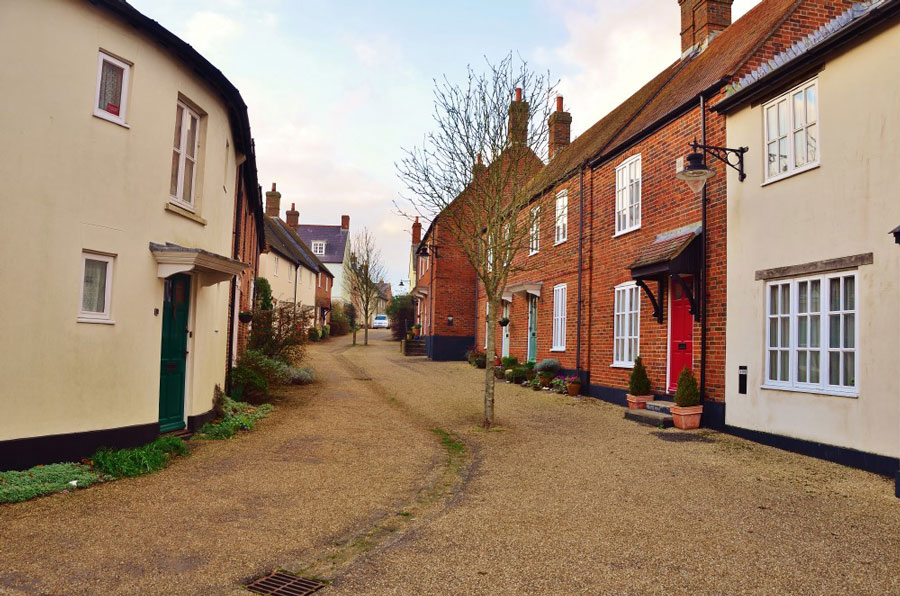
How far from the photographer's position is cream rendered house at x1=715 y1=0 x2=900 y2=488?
23.8 feet

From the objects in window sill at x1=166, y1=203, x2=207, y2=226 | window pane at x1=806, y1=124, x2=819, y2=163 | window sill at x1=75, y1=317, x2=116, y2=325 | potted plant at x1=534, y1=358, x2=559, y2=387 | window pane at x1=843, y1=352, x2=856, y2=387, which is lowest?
potted plant at x1=534, y1=358, x2=559, y2=387

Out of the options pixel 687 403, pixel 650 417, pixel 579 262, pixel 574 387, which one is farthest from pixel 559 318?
pixel 687 403

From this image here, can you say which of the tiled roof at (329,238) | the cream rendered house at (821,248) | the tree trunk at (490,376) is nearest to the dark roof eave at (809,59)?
the cream rendered house at (821,248)

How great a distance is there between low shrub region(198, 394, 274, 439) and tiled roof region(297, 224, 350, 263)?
48.7 m

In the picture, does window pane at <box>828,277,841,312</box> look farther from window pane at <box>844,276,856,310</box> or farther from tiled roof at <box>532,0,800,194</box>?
tiled roof at <box>532,0,800,194</box>

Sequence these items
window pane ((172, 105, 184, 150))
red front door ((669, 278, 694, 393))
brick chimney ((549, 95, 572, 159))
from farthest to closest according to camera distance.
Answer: brick chimney ((549, 95, 572, 159))
red front door ((669, 278, 694, 393))
window pane ((172, 105, 184, 150))

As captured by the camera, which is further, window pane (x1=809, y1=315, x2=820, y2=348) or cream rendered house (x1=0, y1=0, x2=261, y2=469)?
window pane (x1=809, y1=315, x2=820, y2=348)

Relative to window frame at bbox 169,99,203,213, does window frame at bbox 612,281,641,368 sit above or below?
below

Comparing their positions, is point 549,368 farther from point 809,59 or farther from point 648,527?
point 648,527

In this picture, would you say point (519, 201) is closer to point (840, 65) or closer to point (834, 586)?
point (840, 65)

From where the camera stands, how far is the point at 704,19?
16.1m

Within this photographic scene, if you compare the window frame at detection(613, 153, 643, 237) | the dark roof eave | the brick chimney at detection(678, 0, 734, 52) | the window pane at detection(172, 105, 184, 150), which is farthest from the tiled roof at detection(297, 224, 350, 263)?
the dark roof eave

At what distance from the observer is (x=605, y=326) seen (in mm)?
14352

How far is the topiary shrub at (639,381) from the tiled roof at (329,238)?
4982 cm
